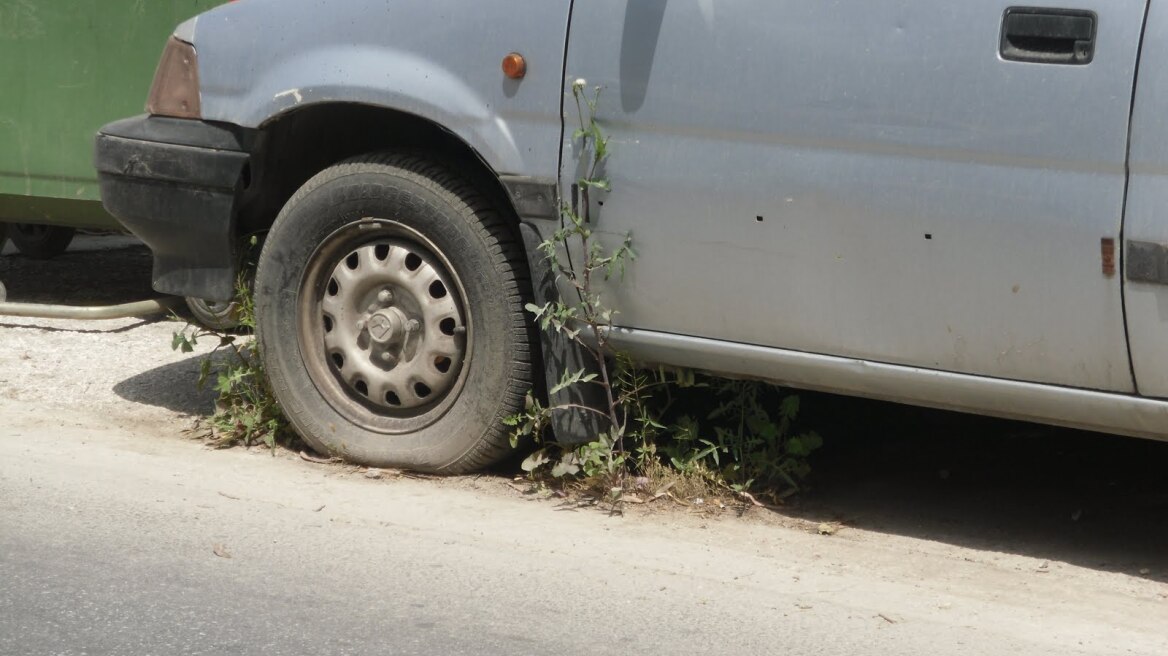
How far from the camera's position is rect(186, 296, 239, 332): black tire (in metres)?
5.06

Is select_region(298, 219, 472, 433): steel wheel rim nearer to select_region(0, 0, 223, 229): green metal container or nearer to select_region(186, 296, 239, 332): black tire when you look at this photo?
select_region(186, 296, 239, 332): black tire

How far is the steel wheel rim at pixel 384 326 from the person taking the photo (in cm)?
438

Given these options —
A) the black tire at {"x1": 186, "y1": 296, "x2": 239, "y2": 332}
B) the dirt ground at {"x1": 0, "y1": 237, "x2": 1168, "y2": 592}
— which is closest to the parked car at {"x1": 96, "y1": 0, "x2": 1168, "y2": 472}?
the black tire at {"x1": 186, "y1": 296, "x2": 239, "y2": 332}

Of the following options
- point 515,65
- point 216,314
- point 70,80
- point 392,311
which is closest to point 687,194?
point 515,65

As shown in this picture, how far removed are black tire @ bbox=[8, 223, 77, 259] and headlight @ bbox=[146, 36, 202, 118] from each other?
3.67 metres

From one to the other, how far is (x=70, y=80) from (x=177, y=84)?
1.97m

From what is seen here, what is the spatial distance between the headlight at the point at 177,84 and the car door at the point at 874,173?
1292mm

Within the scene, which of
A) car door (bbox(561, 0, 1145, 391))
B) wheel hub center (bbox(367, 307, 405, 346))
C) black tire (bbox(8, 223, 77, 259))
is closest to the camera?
car door (bbox(561, 0, 1145, 391))

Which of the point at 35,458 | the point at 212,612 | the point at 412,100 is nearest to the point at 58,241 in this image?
the point at 35,458

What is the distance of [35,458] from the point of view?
4645 mm

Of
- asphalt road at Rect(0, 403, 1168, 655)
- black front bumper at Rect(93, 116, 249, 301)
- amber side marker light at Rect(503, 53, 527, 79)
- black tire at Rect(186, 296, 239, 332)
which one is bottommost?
asphalt road at Rect(0, 403, 1168, 655)

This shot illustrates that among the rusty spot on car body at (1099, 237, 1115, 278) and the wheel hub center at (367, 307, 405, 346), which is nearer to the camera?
the rusty spot on car body at (1099, 237, 1115, 278)

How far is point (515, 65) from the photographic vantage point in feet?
13.4

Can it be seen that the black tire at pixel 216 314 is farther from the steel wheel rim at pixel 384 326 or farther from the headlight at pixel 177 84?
the headlight at pixel 177 84
